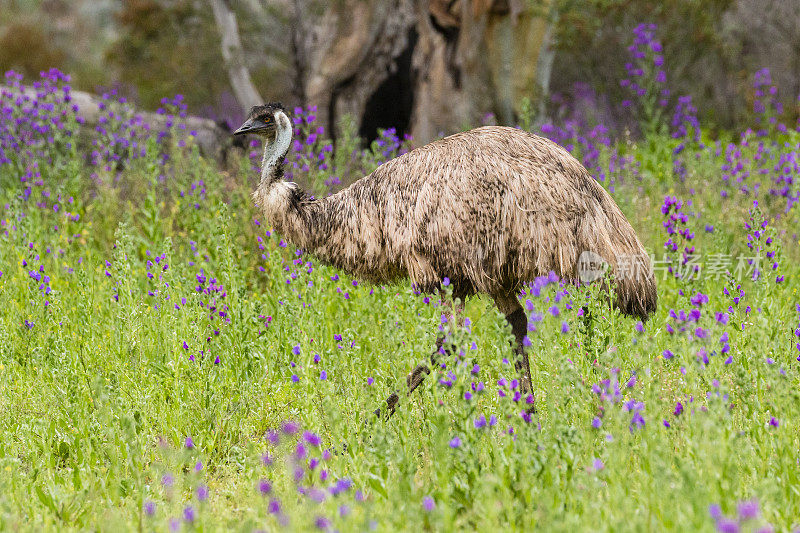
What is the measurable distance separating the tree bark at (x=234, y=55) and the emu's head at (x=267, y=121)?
32.7 feet

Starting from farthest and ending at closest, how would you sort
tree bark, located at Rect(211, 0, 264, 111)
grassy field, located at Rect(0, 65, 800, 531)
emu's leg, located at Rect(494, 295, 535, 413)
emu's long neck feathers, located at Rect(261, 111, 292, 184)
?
tree bark, located at Rect(211, 0, 264, 111) → emu's long neck feathers, located at Rect(261, 111, 292, 184) → emu's leg, located at Rect(494, 295, 535, 413) → grassy field, located at Rect(0, 65, 800, 531)

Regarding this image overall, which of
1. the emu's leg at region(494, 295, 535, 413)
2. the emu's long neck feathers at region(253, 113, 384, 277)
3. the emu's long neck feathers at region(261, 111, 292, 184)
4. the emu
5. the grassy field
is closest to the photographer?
the grassy field

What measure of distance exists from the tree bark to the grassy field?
23.6ft

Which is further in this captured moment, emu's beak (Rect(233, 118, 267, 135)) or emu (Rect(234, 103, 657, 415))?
emu's beak (Rect(233, 118, 267, 135))

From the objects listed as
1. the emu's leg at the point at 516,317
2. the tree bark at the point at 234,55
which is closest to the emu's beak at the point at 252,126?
the emu's leg at the point at 516,317

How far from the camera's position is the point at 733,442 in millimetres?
3127

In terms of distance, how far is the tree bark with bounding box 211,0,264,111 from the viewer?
1441 cm

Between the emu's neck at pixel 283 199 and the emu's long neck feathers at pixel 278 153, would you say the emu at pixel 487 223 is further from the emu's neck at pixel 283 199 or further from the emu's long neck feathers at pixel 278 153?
the emu's long neck feathers at pixel 278 153

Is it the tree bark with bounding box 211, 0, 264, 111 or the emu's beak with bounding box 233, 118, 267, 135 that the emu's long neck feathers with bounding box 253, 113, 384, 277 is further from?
the tree bark with bounding box 211, 0, 264, 111

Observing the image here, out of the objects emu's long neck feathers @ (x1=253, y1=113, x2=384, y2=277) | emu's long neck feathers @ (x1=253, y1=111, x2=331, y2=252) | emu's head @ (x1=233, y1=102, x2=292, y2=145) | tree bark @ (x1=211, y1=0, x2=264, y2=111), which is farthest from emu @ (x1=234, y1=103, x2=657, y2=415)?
tree bark @ (x1=211, y1=0, x2=264, y2=111)

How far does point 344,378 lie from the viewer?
4418 mm

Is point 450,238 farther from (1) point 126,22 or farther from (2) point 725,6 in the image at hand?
(1) point 126,22

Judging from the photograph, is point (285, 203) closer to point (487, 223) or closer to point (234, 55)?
point (487, 223)

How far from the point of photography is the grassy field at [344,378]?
9.80 feet
